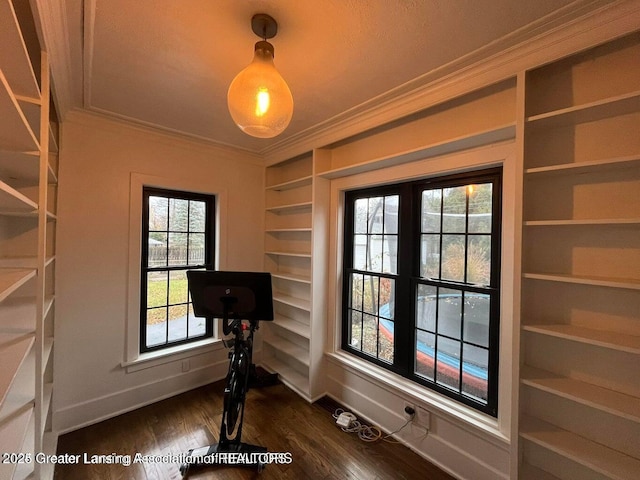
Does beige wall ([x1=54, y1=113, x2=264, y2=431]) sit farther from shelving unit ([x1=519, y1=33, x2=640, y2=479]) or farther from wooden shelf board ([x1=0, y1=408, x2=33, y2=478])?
shelving unit ([x1=519, y1=33, x2=640, y2=479])

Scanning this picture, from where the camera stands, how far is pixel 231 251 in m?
3.24

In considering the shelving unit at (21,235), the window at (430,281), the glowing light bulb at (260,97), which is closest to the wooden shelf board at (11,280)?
the shelving unit at (21,235)

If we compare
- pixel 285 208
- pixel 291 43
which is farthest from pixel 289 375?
pixel 291 43

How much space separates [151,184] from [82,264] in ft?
2.97

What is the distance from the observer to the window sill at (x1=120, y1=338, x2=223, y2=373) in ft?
8.54

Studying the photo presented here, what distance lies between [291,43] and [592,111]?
5.09ft

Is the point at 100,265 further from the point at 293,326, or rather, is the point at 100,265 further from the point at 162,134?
the point at 293,326

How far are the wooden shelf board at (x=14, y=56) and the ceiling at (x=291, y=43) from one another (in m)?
0.41

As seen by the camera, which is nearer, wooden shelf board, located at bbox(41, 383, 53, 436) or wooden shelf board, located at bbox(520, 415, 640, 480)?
wooden shelf board, located at bbox(520, 415, 640, 480)

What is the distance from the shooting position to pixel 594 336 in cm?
129

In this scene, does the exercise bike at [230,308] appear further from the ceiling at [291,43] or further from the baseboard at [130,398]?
the ceiling at [291,43]

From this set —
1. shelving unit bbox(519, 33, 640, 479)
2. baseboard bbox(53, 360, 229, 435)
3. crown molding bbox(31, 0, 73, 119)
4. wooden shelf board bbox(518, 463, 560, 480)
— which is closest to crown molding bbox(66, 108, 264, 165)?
crown molding bbox(31, 0, 73, 119)

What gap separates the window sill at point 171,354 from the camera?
8.54 ft

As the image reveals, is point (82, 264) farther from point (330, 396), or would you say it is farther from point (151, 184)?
point (330, 396)
